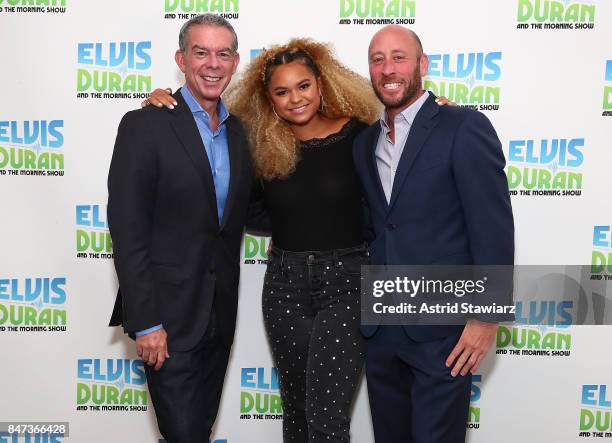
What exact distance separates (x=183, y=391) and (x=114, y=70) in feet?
5.13

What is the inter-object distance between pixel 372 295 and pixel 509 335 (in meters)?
1.09

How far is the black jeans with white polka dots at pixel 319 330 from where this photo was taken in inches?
84.6

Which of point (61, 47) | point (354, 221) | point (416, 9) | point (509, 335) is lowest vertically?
point (509, 335)

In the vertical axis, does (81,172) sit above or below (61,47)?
below

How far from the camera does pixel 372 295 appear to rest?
2193 millimetres

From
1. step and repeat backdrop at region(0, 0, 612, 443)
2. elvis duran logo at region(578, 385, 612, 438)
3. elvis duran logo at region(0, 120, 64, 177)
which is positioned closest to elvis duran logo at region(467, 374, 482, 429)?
step and repeat backdrop at region(0, 0, 612, 443)

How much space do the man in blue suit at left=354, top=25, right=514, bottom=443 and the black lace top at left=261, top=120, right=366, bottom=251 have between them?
11cm

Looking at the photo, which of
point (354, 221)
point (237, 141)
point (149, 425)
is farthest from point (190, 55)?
point (149, 425)

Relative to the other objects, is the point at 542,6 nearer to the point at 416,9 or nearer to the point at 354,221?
the point at 416,9

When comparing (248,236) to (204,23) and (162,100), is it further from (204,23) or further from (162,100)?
(204,23)

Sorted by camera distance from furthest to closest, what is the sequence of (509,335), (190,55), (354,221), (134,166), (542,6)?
(509,335) < (542,6) < (354,221) < (190,55) < (134,166)

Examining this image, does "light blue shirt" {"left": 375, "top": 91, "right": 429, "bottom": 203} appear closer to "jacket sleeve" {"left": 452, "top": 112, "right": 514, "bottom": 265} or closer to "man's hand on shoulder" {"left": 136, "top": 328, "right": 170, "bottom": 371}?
"jacket sleeve" {"left": 452, "top": 112, "right": 514, "bottom": 265}

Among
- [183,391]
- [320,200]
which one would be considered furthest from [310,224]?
[183,391]

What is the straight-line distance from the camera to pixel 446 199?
2008 mm
